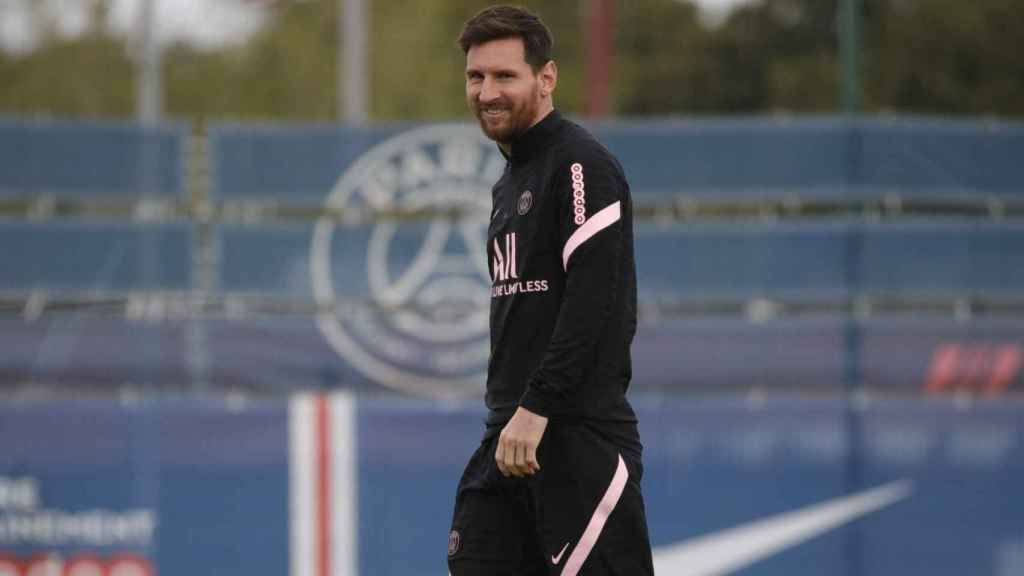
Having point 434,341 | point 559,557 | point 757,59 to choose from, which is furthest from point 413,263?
point 559,557

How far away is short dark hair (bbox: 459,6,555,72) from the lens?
414cm

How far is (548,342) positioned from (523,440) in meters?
0.28

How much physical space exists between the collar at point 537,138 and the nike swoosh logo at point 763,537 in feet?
12.0

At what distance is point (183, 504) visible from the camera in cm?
764

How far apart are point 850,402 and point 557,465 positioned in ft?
12.1

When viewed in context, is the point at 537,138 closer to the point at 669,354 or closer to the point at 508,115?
the point at 508,115

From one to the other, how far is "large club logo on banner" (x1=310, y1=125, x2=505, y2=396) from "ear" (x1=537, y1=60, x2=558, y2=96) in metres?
3.74

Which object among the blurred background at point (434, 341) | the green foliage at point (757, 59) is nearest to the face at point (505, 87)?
the blurred background at point (434, 341)

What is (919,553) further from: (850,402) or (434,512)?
(434,512)

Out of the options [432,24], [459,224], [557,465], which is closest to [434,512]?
[459,224]

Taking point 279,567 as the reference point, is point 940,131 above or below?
above

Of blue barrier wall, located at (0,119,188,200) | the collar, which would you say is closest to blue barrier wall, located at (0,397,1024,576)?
blue barrier wall, located at (0,119,188,200)

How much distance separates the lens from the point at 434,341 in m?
8.09

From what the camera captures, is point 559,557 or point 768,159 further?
point 768,159
